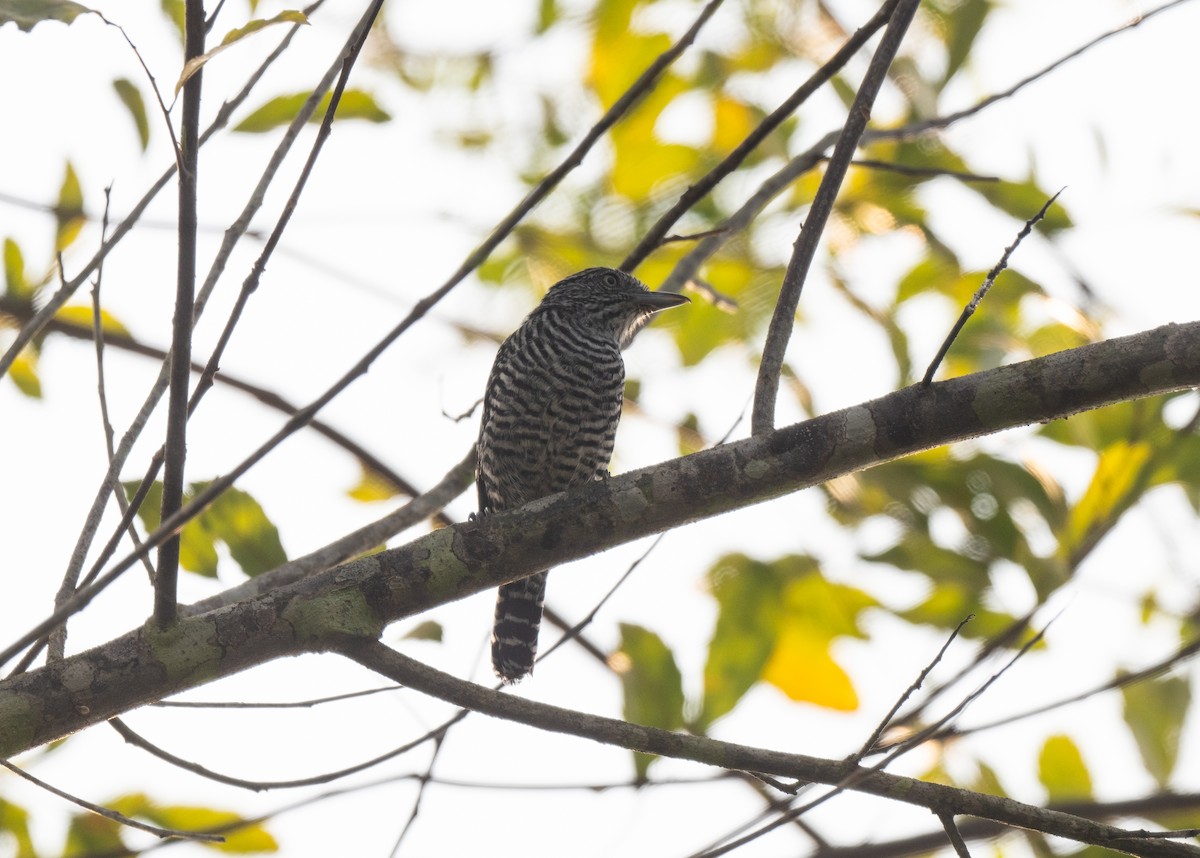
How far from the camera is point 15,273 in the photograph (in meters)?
4.09

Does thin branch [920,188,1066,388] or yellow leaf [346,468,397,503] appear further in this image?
yellow leaf [346,468,397,503]

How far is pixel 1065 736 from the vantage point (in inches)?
161

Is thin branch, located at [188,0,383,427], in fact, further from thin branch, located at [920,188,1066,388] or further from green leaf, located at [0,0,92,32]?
thin branch, located at [920,188,1066,388]

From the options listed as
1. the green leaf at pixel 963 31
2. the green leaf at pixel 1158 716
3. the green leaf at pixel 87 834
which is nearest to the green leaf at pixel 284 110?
the green leaf at pixel 963 31

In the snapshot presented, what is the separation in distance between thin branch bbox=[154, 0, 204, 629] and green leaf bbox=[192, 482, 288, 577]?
882 mm

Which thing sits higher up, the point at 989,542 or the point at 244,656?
the point at 989,542

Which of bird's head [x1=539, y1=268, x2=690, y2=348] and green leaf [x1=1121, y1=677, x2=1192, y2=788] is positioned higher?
bird's head [x1=539, y1=268, x2=690, y2=348]

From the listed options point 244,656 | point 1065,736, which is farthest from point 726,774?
point 1065,736

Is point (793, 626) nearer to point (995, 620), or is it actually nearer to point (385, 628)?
point (995, 620)

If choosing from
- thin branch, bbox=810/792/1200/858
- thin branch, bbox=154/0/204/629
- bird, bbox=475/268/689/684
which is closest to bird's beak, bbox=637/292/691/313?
bird, bbox=475/268/689/684

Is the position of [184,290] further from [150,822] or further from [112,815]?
[150,822]

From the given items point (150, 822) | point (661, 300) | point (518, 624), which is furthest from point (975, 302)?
point (150, 822)

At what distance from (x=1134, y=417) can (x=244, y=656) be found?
2678 millimetres

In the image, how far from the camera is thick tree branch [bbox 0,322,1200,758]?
249cm
